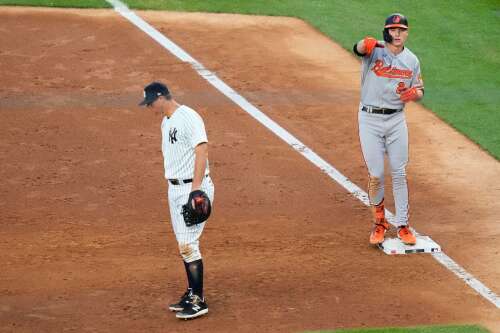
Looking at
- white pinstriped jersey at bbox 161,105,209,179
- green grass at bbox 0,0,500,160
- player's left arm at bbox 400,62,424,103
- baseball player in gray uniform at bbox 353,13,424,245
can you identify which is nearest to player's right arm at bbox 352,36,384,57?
baseball player in gray uniform at bbox 353,13,424,245

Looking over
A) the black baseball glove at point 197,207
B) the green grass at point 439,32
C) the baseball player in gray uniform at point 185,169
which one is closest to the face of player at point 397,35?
the baseball player in gray uniform at point 185,169

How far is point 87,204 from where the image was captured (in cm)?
1204

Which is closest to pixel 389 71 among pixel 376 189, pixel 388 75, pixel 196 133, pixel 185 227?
pixel 388 75

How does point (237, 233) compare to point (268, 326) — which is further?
point (237, 233)

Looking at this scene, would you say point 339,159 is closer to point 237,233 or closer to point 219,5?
point 237,233

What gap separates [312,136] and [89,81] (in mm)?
3407

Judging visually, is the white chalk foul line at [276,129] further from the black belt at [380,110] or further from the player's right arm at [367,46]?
the player's right arm at [367,46]

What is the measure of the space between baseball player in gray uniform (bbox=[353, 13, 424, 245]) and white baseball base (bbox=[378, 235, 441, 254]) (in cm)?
6

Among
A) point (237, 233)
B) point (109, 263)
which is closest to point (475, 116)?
point (237, 233)

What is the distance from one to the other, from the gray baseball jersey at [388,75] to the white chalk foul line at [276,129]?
1592 mm

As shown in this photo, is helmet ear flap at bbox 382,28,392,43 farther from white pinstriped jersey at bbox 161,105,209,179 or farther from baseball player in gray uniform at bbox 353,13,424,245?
white pinstriped jersey at bbox 161,105,209,179

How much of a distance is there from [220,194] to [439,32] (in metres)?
7.94

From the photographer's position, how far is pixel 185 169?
31.1ft

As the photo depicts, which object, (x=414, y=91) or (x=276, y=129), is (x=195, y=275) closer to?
(x=414, y=91)
